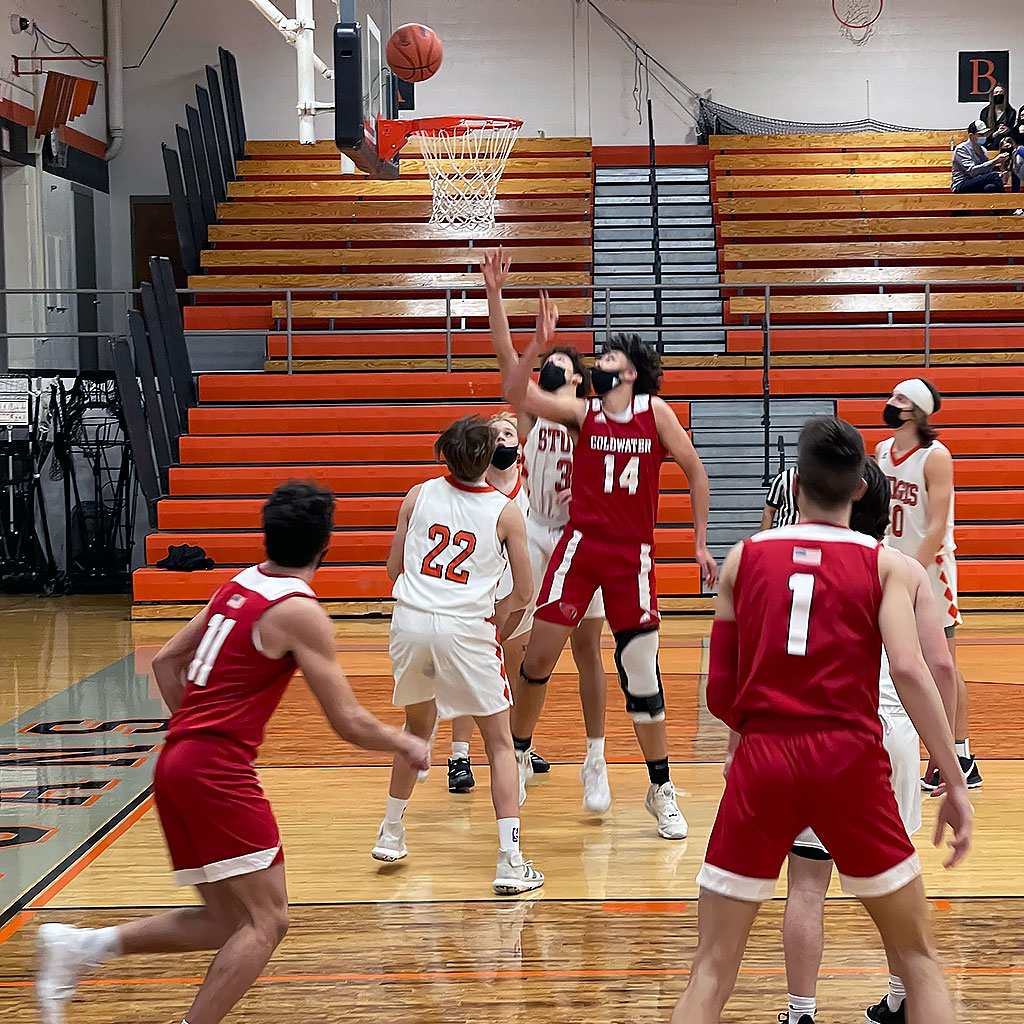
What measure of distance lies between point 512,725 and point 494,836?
0.60m

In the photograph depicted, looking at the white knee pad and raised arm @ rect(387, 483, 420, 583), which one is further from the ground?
raised arm @ rect(387, 483, 420, 583)

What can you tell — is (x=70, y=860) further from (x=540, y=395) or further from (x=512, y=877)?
(x=540, y=395)

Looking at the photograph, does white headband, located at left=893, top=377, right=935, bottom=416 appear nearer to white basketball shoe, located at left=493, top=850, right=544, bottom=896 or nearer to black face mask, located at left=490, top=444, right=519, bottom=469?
black face mask, located at left=490, top=444, right=519, bottom=469

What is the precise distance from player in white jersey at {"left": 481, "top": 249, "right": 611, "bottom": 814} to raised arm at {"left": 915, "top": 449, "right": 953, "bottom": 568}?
1347 mm

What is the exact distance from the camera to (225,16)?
700 inches

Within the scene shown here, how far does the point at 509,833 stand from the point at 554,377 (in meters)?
1.83

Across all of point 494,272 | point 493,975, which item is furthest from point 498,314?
point 493,975

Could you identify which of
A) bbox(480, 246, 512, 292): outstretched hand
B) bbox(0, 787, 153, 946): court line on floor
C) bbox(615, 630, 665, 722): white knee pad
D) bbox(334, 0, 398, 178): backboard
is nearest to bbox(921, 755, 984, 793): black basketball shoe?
bbox(615, 630, 665, 722): white knee pad

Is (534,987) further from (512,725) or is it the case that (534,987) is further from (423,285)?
(423,285)

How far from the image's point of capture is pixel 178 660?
10.4 feet

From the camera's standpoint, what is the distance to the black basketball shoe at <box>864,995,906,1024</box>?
3389 millimetres

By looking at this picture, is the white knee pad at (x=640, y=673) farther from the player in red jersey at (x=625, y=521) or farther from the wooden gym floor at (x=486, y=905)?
the wooden gym floor at (x=486, y=905)

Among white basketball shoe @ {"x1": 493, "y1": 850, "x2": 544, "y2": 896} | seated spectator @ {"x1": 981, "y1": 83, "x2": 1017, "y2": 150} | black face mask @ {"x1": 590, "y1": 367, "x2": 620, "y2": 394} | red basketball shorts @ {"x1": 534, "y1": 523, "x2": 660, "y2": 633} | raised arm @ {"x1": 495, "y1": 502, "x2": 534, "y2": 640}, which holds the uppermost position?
seated spectator @ {"x1": 981, "y1": 83, "x2": 1017, "y2": 150}

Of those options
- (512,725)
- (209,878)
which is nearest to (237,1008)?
(209,878)
